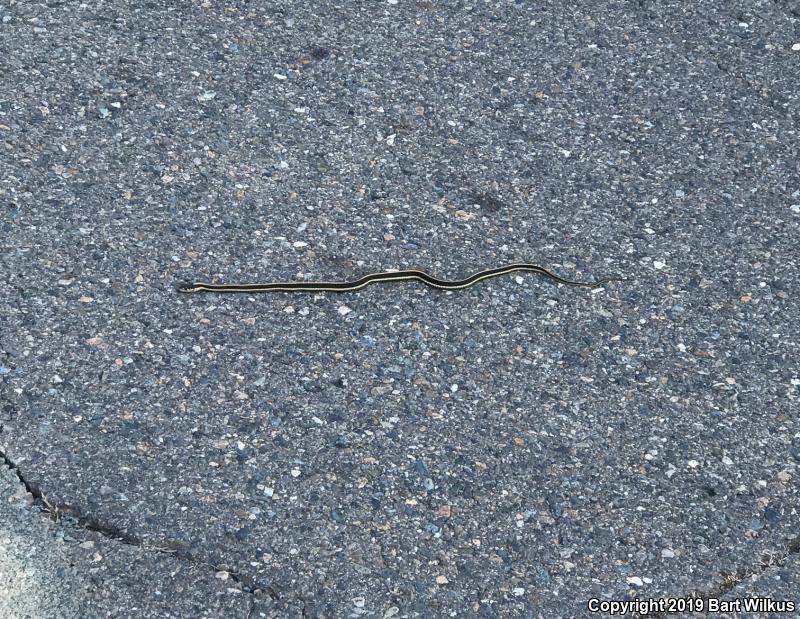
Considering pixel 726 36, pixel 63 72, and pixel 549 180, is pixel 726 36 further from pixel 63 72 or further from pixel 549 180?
pixel 63 72

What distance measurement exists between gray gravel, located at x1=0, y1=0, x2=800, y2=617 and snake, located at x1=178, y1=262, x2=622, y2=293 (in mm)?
45

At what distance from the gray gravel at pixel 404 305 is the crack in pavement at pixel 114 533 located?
0.01m

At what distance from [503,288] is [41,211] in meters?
1.95

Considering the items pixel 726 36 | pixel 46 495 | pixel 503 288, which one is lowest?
pixel 46 495

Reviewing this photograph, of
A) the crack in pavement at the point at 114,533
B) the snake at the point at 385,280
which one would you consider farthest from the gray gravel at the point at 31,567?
the snake at the point at 385,280

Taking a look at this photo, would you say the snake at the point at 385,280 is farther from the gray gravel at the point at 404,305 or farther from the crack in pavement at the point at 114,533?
the crack in pavement at the point at 114,533

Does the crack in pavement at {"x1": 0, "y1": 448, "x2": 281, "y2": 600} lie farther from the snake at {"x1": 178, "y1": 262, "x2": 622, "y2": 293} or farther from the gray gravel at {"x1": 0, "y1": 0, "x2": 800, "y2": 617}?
the snake at {"x1": 178, "y1": 262, "x2": 622, "y2": 293}

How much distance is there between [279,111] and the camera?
5090 mm

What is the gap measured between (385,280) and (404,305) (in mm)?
143

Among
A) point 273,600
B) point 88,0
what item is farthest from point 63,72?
point 273,600

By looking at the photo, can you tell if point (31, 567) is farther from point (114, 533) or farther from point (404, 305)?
point (404, 305)

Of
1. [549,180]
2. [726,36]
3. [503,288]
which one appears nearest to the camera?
[503,288]

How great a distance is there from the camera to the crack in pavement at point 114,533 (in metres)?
3.33

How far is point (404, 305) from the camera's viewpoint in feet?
14.2
